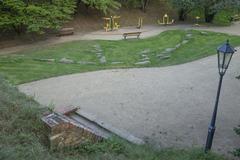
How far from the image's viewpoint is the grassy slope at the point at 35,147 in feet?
15.4

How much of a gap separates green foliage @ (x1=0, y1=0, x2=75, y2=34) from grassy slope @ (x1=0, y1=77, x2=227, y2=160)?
391 inches

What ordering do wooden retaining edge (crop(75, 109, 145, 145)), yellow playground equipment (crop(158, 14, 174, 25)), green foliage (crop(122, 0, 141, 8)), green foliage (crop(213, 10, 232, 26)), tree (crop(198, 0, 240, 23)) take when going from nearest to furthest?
wooden retaining edge (crop(75, 109, 145, 145)), tree (crop(198, 0, 240, 23)), yellow playground equipment (crop(158, 14, 174, 25)), green foliage (crop(213, 10, 232, 26)), green foliage (crop(122, 0, 141, 8))

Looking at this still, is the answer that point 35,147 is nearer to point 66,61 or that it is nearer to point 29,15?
point 66,61

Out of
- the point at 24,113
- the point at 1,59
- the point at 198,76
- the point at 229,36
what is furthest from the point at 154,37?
the point at 24,113

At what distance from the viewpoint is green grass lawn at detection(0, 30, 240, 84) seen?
13227mm

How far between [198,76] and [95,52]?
17.5 feet

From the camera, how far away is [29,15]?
17.1 meters

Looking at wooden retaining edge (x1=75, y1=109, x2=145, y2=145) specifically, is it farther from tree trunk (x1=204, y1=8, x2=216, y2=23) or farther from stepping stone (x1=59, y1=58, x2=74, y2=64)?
tree trunk (x1=204, y1=8, x2=216, y2=23)

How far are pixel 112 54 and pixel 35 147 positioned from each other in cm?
1115

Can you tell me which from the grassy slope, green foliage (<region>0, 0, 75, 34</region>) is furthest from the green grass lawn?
the grassy slope

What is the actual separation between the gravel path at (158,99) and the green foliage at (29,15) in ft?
18.2

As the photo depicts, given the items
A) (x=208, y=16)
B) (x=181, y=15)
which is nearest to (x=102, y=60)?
(x=208, y=16)

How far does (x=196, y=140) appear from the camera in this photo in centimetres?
802

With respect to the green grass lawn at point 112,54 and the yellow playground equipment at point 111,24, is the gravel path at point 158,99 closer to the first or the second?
the green grass lawn at point 112,54
